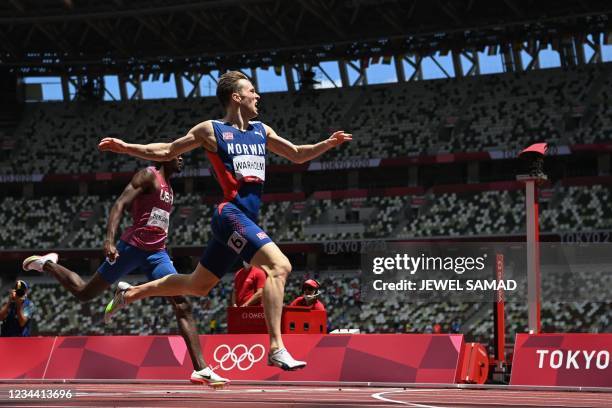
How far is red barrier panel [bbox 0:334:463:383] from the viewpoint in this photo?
13.5m

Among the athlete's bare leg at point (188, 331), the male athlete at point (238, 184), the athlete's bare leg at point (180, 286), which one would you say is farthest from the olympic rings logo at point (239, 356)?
the male athlete at point (238, 184)

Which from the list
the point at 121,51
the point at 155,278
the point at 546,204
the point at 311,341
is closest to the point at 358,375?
the point at 311,341

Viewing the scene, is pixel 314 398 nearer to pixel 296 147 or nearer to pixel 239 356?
pixel 296 147

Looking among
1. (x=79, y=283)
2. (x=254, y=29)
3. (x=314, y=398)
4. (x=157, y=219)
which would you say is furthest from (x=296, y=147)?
(x=254, y=29)

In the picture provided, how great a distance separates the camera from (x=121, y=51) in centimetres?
5225

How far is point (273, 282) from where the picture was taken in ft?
26.4

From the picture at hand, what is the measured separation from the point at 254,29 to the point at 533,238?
38.3m

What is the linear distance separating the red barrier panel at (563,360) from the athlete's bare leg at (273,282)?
6.06 m

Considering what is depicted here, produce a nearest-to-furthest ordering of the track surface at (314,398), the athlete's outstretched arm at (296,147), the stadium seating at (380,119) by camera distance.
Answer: the track surface at (314,398), the athlete's outstretched arm at (296,147), the stadium seating at (380,119)

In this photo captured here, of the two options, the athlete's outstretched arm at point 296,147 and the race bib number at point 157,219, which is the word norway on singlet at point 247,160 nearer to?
the athlete's outstretched arm at point 296,147

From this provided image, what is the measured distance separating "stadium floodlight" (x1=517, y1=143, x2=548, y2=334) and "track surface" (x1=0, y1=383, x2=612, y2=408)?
1.66 meters

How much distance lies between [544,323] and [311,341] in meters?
23.5

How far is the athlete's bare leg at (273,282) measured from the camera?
800 centimetres

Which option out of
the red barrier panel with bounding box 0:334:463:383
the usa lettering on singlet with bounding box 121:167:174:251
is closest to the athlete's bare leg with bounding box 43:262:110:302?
the usa lettering on singlet with bounding box 121:167:174:251
